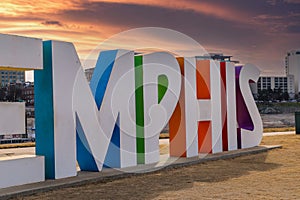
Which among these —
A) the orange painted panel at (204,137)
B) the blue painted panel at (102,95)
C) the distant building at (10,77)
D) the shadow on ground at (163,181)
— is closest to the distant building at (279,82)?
the distant building at (10,77)

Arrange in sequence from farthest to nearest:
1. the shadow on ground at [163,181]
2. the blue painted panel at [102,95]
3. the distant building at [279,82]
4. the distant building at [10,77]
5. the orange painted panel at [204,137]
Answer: the distant building at [279,82]
the distant building at [10,77]
the orange painted panel at [204,137]
the blue painted panel at [102,95]
the shadow on ground at [163,181]

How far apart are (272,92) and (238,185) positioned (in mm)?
114154

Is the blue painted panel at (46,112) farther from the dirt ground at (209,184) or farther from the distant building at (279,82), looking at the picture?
the distant building at (279,82)

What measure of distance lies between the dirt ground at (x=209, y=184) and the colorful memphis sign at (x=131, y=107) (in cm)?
109

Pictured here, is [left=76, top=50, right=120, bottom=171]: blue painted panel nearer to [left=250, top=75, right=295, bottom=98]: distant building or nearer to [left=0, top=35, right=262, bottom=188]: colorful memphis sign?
[left=0, top=35, right=262, bottom=188]: colorful memphis sign

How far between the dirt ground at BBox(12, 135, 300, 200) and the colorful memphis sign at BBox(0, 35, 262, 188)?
3.56 ft

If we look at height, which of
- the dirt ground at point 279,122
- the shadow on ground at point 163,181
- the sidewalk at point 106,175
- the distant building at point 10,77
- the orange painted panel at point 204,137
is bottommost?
the dirt ground at point 279,122

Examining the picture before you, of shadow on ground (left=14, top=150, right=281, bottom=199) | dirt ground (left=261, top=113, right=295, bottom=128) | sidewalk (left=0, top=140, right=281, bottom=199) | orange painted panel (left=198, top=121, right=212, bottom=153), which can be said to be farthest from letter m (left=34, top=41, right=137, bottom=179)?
dirt ground (left=261, top=113, right=295, bottom=128)

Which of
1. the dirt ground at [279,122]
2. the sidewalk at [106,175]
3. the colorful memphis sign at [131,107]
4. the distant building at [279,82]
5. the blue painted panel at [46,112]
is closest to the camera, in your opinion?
the sidewalk at [106,175]

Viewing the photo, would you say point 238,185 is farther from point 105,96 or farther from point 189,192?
point 105,96

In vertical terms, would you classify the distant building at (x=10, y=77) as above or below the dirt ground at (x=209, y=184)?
above

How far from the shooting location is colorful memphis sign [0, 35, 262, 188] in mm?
11258

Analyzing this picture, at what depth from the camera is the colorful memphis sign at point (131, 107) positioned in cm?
1126

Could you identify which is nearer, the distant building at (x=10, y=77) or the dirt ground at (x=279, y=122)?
the dirt ground at (x=279, y=122)
